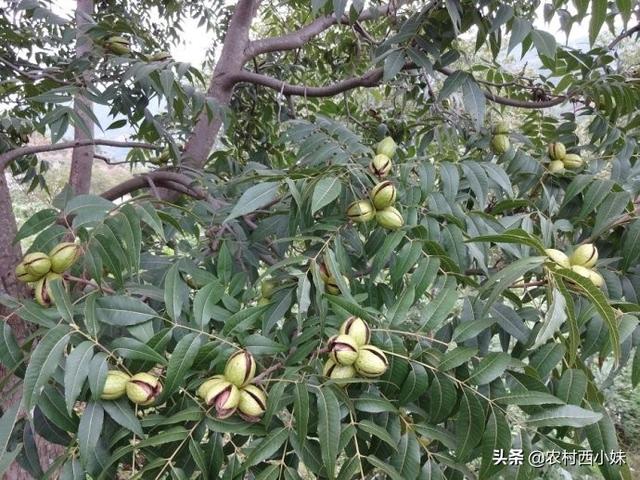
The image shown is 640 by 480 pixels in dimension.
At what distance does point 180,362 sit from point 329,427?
0.31m

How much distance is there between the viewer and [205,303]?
1.02m

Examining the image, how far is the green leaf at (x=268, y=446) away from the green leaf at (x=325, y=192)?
468 millimetres

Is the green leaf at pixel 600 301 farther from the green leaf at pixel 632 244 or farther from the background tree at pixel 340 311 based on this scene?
the green leaf at pixel 632 244

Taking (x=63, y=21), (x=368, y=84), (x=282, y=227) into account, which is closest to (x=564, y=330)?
(x=282, y=227)

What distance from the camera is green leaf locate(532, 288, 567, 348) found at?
807 millimetres

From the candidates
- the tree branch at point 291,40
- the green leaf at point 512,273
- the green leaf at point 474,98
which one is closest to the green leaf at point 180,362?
the green leaf at point 512,273

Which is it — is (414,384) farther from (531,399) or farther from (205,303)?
(205,303)

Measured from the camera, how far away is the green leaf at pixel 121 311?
98 cm

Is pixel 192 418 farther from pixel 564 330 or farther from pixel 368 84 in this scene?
pixel 368 84

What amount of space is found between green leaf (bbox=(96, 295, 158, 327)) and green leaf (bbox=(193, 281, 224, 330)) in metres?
0.08

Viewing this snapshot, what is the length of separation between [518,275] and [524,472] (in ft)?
1.19

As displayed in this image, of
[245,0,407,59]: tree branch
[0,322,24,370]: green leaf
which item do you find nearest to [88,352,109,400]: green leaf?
[0,322,24,370]: green leaf

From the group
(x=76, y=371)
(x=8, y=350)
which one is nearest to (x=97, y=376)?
(x=76, y=371)

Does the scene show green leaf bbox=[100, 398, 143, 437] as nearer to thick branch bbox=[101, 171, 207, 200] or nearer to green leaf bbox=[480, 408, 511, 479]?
green leaf bbox=[480, 408, 511, 479]
